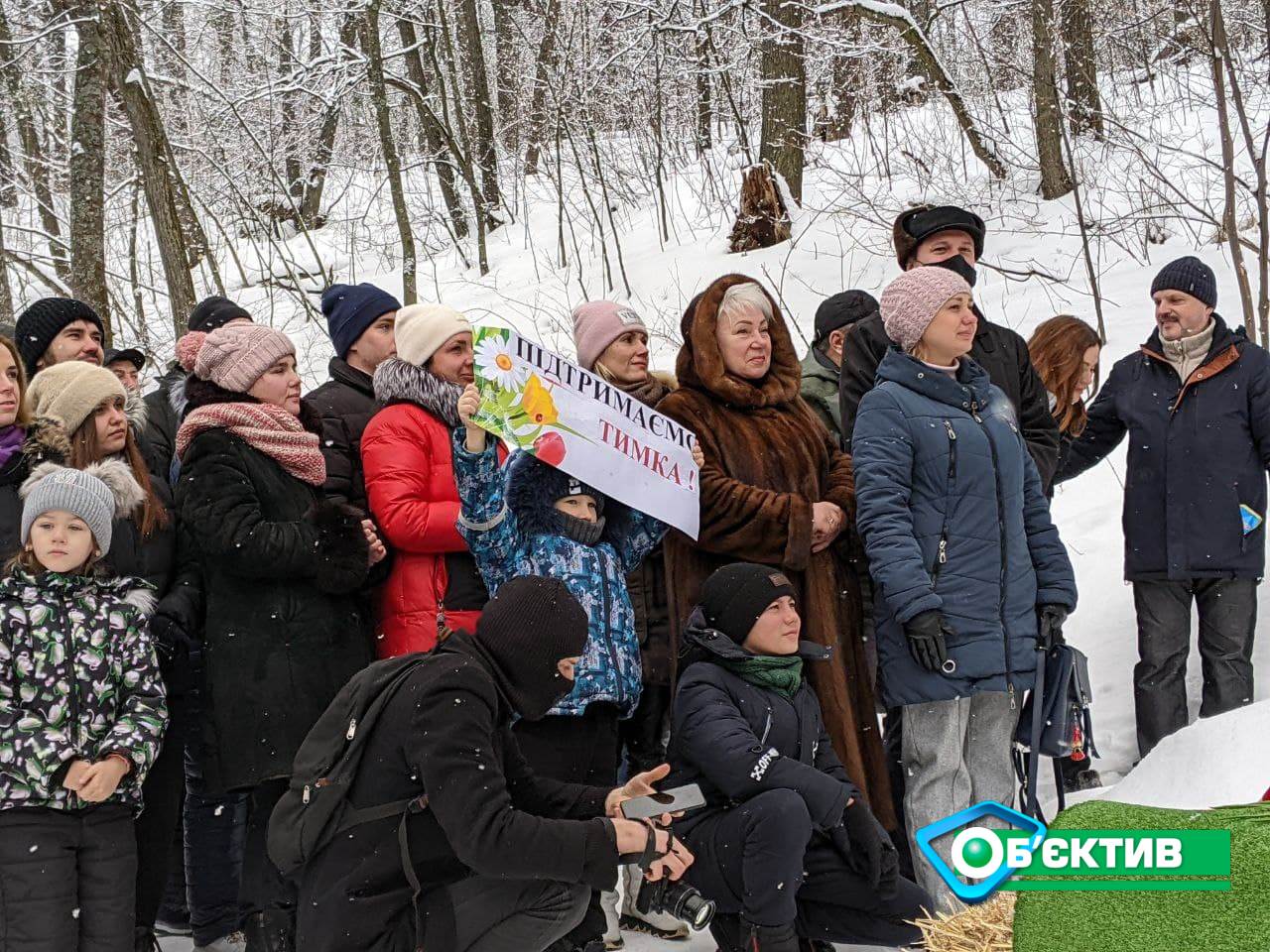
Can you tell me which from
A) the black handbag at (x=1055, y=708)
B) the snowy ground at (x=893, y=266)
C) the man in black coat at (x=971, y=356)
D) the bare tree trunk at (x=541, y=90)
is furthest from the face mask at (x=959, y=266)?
the bare tree trunk at (x=541, y=90)

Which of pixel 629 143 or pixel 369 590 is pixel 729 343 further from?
pixel 629 143

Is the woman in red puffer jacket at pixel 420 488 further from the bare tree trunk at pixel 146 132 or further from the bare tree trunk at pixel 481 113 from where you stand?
the bare tree trunk at pixel 481 113

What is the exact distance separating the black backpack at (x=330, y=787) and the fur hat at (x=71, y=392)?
1.65m

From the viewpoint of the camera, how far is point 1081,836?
1894 millimetres

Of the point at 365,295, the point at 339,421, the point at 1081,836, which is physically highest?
the point at 365,295

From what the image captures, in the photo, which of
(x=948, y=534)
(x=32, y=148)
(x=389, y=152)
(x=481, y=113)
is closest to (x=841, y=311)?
(x=948, y=534)

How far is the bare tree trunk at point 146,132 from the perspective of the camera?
27.0 feet

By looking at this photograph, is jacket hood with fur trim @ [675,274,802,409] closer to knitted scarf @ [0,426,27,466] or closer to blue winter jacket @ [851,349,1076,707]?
blue winter jacket @ [851,349,1076,707]

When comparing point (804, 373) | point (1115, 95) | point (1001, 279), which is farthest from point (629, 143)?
point (804, 373)

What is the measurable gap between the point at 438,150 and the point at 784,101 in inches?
291

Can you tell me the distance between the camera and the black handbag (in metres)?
4.03

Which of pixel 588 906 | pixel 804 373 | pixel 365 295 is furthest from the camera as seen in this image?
pixel 804 373

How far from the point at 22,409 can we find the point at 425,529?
1.37 meters

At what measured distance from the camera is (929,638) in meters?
3.81
